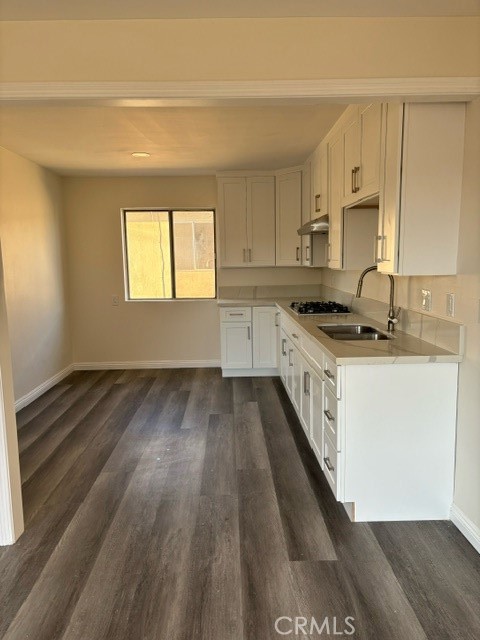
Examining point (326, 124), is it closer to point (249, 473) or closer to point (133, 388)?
point (249, 473)

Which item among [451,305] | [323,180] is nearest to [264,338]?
[323,180]

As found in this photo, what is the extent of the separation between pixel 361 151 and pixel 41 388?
158 inches

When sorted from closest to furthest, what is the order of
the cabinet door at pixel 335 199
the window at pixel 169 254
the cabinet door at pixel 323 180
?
1. the cabinet door at pixel 335 199
2. the cabinet door at pixel 323 180
3. the window at pixel 169 254

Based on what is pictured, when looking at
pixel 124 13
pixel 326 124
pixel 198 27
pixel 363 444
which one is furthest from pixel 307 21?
pixel 363 444

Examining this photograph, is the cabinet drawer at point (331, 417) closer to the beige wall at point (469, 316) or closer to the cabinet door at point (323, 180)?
the beige wall at point (469, 316)

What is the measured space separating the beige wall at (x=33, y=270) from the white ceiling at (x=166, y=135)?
30cm

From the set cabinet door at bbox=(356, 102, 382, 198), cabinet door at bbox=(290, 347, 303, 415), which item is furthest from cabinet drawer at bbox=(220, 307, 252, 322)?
cabinet door at bbox=(356, 102, 382, 198)

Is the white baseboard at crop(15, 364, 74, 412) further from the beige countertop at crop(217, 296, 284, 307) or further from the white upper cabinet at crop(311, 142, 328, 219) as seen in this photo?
the white upper cabinet at crop(311, 142, 328, 219)

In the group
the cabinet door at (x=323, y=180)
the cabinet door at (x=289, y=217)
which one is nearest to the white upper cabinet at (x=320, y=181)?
the cabinet door at (x=323, y=180)

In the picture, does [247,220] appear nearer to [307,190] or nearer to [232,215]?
[232,215]

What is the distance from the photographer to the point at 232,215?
5.04 m

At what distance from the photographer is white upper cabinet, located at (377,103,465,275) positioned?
2.07 m

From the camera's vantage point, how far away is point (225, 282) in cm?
550

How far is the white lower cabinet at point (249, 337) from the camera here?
196 inches
